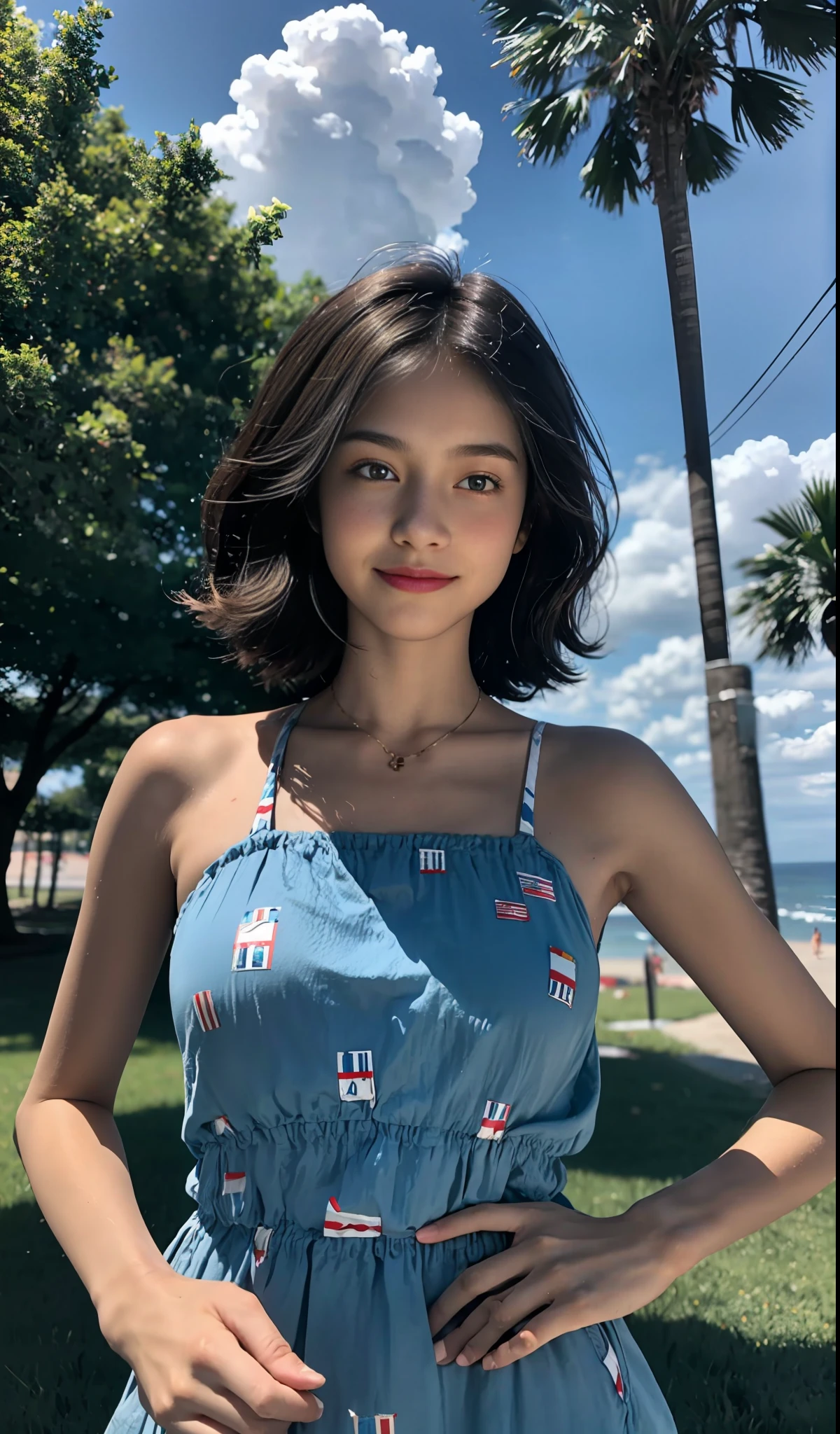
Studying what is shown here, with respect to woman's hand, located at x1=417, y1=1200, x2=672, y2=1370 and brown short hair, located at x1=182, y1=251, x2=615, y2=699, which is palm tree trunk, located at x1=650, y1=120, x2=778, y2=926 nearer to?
brown short hair, located at x1=182, y1=251, x2=615, y2=699

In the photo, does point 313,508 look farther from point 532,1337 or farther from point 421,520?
point 532,1337

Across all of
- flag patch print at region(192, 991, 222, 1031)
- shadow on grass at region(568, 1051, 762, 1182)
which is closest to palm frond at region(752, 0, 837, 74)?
flag patch print at region(192, 991, 222, 1031)

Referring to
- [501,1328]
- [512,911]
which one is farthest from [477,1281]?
[512,911]

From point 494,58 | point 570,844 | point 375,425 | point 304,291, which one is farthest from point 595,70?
point 570,844

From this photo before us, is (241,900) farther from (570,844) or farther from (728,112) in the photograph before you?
(728,112)

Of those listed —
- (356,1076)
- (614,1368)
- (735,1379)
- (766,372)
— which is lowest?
(735,1379)

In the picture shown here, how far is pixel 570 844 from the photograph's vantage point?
1.19 m

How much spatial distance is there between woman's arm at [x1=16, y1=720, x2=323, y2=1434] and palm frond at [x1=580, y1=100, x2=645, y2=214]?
1285mm

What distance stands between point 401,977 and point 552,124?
154cm

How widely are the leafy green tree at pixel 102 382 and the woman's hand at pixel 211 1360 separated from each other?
31.4 inches

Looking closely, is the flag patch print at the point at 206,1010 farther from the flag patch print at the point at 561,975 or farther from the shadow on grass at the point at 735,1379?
the shadow on grass at the point at 735,1379

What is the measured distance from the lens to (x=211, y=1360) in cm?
89

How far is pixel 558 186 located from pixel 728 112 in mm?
309

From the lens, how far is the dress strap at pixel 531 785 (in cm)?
118
